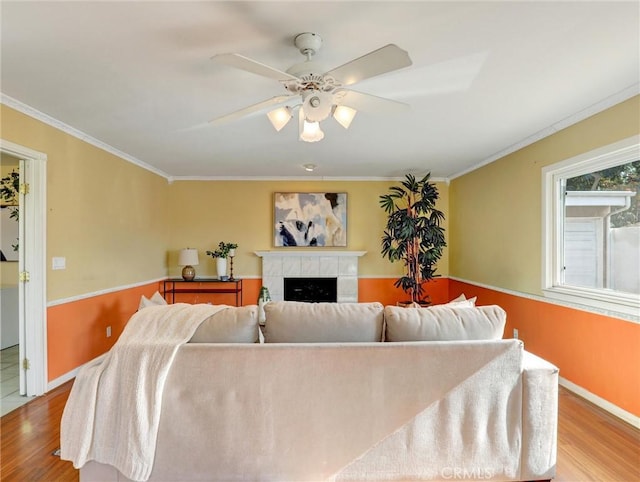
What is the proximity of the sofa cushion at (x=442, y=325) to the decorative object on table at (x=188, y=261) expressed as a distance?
154 inches

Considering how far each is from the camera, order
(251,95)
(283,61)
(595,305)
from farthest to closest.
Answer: (595,305), (251,95), (283,61)

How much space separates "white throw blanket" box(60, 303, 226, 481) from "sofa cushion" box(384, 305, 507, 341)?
3.77 feet

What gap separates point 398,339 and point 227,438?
984 mm

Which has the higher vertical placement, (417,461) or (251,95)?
(251,95)

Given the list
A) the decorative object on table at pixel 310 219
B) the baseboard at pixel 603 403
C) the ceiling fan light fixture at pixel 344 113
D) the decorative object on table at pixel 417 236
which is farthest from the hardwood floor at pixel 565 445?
the decorative object on table at pixel 310 219

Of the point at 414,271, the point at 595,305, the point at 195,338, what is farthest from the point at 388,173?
the point at 195,338

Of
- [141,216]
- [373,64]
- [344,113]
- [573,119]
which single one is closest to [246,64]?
[373,64]

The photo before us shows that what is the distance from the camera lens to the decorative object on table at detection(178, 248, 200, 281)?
203 inches

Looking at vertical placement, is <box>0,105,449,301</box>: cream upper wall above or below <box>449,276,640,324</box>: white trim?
above

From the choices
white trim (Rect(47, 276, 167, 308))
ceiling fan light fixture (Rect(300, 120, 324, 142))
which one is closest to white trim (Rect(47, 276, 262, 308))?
white trim (Rect(47, 276, 167, 308))

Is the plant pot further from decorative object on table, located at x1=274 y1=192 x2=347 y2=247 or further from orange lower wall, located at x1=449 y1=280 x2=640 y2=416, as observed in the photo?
orange lower wall, located at x1=449 y1=280 x2=640 y2=416

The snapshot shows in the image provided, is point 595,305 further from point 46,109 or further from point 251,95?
point 46,109

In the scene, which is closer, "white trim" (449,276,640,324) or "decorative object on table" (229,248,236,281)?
"white trim" (449,276,640,324)

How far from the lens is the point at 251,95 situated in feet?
8.46
